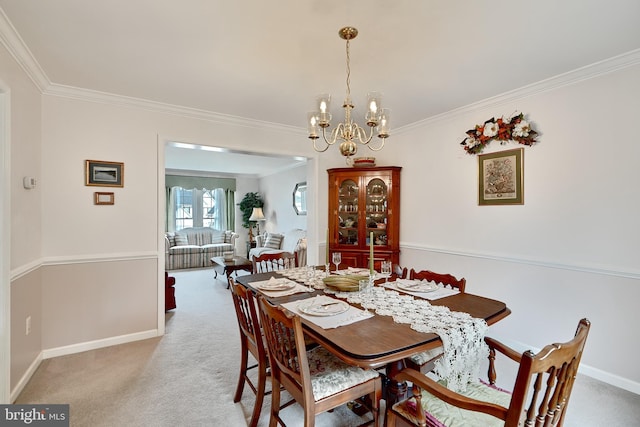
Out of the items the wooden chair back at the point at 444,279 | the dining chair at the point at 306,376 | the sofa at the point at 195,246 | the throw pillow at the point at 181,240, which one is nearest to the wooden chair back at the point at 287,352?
the dining chair at the point at 306,376

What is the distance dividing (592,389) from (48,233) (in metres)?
4.55

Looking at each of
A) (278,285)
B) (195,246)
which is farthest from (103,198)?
(195,246)

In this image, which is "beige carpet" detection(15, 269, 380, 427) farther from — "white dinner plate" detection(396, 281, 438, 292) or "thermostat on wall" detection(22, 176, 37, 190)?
"thermostat on wall" detection(22, 176, 37, 190)

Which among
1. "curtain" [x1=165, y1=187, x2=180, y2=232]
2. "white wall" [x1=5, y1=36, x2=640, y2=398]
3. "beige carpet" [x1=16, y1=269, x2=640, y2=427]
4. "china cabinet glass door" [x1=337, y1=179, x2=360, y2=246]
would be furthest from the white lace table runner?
"curtain" [x1=165, y1=187, x2=180, y2=232]

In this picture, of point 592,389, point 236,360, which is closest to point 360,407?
point 236,360

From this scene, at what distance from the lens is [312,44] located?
2.02 meters

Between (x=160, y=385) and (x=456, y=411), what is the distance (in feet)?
6.76

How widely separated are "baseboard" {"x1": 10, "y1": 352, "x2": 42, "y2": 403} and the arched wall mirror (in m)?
4.77

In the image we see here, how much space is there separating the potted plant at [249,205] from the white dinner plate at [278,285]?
6192 mm

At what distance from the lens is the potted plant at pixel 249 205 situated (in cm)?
834

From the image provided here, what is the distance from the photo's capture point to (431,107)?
3238mm

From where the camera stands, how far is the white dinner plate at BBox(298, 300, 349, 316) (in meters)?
1.61

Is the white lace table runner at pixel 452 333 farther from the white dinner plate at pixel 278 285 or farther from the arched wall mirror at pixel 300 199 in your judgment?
the arched wall mirror at pixel 300 199

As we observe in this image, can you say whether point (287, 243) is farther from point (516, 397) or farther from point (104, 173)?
point (516, 397)
